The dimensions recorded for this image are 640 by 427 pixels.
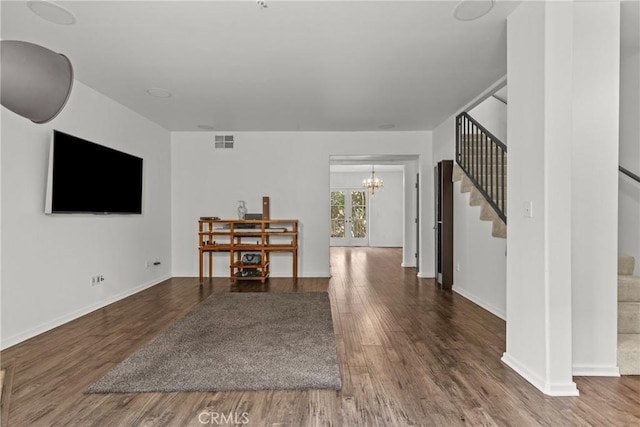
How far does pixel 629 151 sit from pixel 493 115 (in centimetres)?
211

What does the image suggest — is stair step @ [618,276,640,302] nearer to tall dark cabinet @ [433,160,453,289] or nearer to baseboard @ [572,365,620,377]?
baseboard @ [572,365,620,377]

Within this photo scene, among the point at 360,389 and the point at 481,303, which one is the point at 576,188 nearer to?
the point at 360,389

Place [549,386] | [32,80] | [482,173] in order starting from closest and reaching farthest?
[32,80] < [549,386] < [482,173]

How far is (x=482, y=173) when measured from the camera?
13.0 feet

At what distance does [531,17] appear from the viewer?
2.19m

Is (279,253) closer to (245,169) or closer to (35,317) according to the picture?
(245,169)

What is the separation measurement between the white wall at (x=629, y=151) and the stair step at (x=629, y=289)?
0.65 m

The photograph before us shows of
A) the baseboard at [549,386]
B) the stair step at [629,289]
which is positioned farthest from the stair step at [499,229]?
the baseboard at [549,386]

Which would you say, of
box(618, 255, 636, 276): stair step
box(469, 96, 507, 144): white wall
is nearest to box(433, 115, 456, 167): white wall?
box(469, 96, 507, 144): white wall

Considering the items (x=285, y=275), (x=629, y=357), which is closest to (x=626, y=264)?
(x=629, y=357)

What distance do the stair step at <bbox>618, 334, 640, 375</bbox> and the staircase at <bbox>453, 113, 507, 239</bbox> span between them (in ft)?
4.43

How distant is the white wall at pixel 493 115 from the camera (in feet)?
16.4

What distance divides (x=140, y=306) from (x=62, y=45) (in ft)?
8.96

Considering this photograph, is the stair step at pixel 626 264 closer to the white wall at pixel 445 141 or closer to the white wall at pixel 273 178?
the white wall at pixel 445 141
